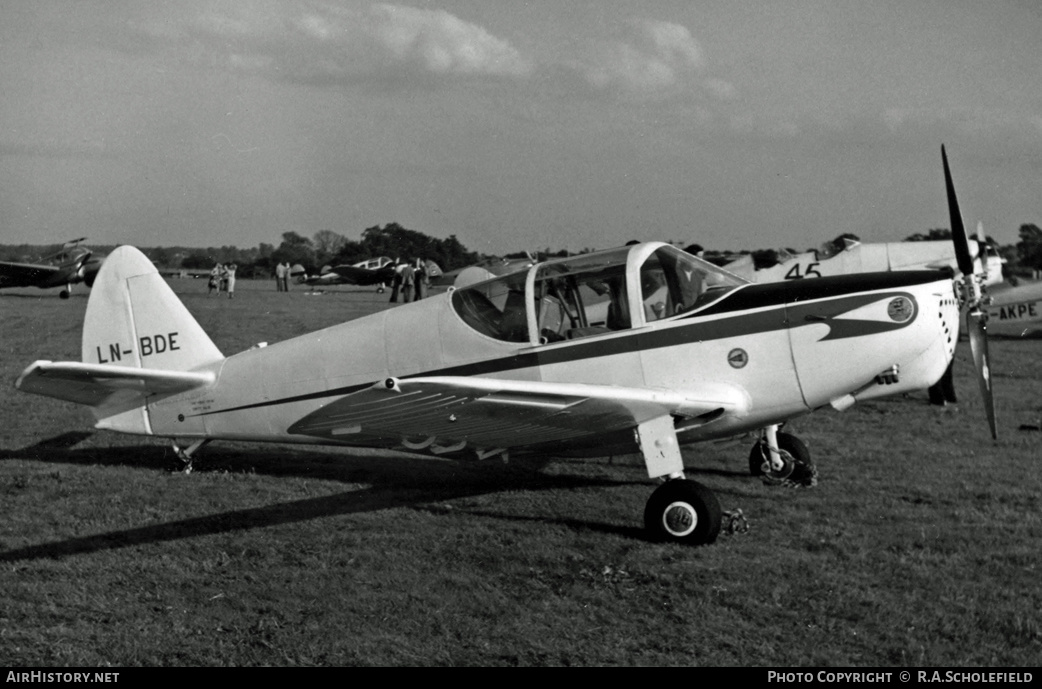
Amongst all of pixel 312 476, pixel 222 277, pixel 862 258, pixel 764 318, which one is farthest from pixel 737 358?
pixel 222 277

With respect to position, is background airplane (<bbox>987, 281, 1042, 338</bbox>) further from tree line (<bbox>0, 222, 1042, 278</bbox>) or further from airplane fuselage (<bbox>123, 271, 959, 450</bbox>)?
airplane fuselage (<bbox>123, 271, 959, 450</bbox>)

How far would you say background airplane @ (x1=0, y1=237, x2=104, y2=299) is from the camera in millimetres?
33781

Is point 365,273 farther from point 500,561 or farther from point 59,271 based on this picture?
point 500,561

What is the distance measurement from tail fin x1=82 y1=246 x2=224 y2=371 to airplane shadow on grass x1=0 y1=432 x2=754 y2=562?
A: 1082mm

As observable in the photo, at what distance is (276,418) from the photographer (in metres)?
7.75

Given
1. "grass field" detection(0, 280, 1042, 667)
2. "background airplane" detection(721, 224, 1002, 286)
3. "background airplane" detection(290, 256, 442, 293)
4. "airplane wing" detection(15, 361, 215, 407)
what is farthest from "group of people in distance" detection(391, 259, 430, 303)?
"airplane wing" detection(15, 361, 215, 407)

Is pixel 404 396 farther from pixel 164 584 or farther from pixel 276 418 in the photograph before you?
pixel 276 418

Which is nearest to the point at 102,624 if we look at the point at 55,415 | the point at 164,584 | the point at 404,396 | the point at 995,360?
the point at 164,584

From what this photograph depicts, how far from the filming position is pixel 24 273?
111 feet

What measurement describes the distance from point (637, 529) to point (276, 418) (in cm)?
325

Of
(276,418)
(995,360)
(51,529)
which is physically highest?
(276,418)

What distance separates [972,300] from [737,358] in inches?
76.0

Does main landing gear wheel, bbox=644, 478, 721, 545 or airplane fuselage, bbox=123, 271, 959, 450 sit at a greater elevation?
airplane fuselage, bbox=123, 271, 959, 450
